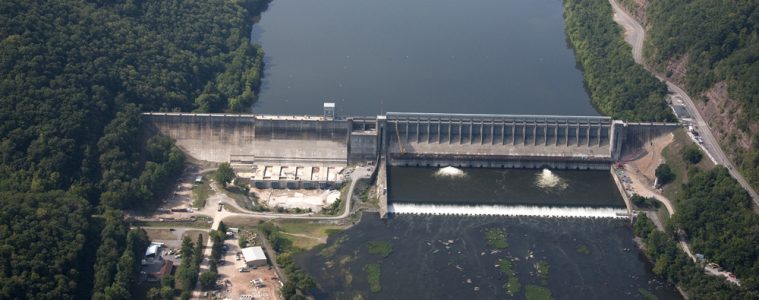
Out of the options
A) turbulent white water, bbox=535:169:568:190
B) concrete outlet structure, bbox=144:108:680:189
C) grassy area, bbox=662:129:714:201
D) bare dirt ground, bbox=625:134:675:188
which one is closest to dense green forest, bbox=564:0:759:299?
grassy area, bbox=662:129:714:201

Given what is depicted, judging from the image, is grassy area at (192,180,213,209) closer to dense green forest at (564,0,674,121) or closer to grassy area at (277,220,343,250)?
grassy area at (277,220,343,250)

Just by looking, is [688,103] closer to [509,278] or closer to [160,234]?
[509,278]

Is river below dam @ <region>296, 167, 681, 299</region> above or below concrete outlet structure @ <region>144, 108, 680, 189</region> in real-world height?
below

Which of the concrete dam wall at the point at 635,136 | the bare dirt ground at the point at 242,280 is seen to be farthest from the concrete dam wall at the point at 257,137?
the concrete dam wall at the point at 635,136

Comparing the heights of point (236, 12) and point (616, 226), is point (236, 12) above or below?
above

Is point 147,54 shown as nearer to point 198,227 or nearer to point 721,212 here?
point 198,227

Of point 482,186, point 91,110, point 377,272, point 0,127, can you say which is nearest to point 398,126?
point 482,186

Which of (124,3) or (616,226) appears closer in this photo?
(616,226)
